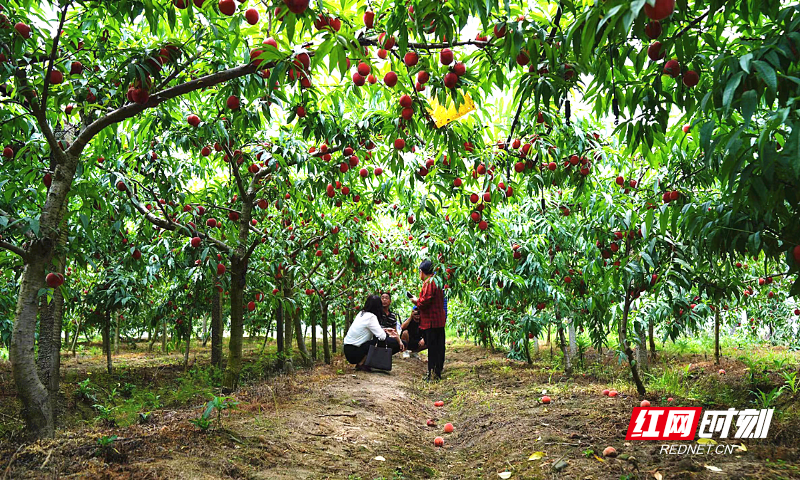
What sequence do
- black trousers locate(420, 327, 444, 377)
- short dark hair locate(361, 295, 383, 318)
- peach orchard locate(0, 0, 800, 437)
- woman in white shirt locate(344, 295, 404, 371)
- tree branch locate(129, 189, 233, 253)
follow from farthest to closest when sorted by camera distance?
short dark hair locate(361, 295, 383, 318) < woman in white shirt locate(344, 295, 404, 371) < black trousers locate(420, 327, 444, 377) < tree branch locate(129, 189, 233, 253) < peach orchard locate(0, 0, 800, 437)

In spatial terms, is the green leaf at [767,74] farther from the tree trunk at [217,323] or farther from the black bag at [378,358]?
the tree trunk at [217,323]

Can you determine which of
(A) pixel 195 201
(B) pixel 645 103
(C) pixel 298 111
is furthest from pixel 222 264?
(B) pixel 645 103

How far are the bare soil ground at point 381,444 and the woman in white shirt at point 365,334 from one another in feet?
6.27

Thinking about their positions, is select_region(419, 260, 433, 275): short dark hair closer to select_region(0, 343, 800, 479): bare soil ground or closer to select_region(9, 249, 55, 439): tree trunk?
select_region(0, 343, 800, 479): bare soil ground

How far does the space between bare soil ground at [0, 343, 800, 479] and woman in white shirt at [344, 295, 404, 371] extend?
6.27 ft

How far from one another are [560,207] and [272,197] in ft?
10.8

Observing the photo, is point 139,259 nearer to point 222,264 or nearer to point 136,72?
point 222,264

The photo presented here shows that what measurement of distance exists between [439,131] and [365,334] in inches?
196

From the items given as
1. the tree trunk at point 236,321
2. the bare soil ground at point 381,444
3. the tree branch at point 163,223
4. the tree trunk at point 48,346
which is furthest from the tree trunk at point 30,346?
the tree trunk at point 236,321

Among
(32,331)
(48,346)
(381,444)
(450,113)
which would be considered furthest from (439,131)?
(48,346)

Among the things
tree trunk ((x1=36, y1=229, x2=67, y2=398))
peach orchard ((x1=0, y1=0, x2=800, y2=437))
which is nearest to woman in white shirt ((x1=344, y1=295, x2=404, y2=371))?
peach orchard ((x1=0, y1=0, x2=800, y2=437))

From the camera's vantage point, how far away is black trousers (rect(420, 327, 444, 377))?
6719 mm

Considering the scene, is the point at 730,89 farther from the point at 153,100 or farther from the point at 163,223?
the point at 163,223

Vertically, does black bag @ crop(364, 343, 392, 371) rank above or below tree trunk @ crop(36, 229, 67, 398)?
below
